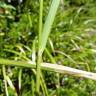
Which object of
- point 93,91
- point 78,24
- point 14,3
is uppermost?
point 14,3

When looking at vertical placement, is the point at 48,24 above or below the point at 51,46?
above

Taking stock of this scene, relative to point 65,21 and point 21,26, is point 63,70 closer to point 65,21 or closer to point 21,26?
point 21,26

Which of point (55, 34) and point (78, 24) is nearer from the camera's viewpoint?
point (55, 34)

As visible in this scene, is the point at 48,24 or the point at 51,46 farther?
the point at 51,46

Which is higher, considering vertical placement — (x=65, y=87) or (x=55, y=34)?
(x=55, y=34)

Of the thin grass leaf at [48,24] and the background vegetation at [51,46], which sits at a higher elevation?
the thin grass leaf at [48,24]

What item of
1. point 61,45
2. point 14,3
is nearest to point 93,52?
point 61,45

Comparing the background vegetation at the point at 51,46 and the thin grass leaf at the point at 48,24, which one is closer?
the thin grass leaf at the point at 48,24

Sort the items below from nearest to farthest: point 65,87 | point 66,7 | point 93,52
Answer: point 65,87
point 93,52
point 66,7
